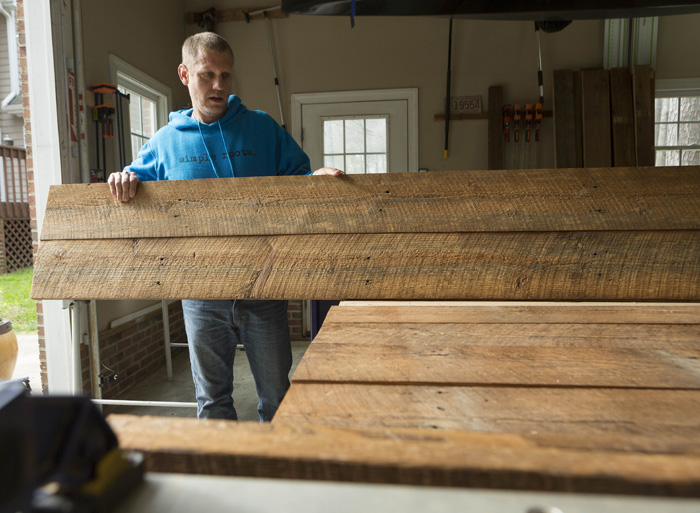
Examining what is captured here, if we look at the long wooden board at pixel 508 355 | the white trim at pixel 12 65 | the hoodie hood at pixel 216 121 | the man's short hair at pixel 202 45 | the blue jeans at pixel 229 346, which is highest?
the white trim at pixel 12 65

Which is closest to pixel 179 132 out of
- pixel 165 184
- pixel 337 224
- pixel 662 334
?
pixel 165 184

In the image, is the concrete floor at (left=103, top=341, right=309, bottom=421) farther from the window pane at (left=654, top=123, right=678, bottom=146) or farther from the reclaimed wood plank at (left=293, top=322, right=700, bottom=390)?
the window pane at (left=654, top=123, right=678, bottom=146)

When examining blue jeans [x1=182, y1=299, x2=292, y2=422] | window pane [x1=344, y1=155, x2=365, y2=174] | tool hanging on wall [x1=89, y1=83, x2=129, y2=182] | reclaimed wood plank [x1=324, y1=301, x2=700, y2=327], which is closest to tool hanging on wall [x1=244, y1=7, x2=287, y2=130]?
window pane [x1=344, y1=155, x2=365, y2=174]

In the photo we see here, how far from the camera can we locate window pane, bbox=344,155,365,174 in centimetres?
466

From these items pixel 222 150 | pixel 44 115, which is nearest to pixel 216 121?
pixel 222 150

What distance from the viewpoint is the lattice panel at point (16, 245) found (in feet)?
24.7

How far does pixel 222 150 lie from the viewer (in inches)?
70.7

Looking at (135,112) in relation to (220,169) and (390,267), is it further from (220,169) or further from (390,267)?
(390,267)

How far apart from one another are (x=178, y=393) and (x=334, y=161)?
2437 mm

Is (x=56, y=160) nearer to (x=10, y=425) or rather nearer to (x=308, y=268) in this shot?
(x=308, y=268)

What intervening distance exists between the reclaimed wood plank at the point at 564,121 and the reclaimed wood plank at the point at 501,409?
3.91 meters

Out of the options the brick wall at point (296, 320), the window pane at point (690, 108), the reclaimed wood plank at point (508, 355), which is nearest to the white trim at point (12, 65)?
the brick wall at point (296, 320)

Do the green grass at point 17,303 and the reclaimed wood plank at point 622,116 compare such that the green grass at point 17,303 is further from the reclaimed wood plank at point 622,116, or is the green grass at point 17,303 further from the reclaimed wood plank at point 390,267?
the reclaimed wood plank at point 622,116

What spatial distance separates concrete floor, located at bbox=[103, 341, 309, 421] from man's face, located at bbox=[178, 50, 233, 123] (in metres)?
1.92
